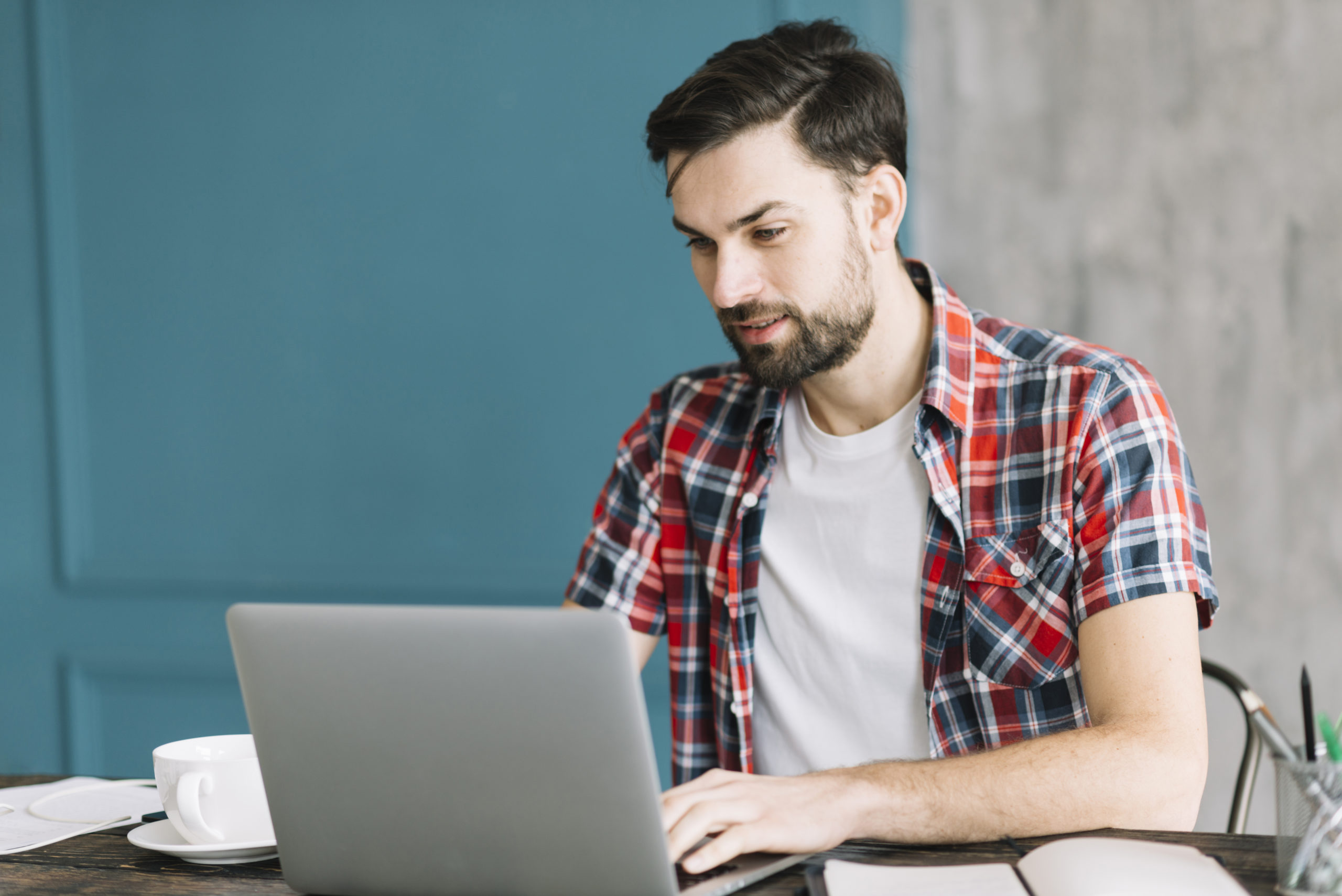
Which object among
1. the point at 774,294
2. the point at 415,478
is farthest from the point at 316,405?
the point at 774,294

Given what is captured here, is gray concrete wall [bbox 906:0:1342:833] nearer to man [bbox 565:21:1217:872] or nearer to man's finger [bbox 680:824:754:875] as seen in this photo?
man [bbox 565:21:1217:872]

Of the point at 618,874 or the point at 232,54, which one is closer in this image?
the point at 618,874

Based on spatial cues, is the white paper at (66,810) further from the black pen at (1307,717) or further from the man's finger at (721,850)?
the black pen at (1307,717)

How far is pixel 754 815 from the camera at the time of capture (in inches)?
33.0

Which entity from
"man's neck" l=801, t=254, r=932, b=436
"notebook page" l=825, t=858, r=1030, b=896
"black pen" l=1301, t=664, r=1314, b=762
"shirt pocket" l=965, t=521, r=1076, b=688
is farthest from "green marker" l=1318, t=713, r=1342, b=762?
"man's neck" l=801, t=254, r=932, b=436

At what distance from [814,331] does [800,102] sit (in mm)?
286

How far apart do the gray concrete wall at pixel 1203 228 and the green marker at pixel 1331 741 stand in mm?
1251

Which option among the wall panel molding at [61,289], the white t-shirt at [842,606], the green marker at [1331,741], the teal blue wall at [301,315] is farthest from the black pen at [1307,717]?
the wall panel molding at [61,289]

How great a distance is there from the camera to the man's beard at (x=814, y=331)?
1.37 m

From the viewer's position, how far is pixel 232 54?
218cm

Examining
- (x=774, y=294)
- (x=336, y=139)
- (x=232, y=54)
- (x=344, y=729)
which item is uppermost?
(x=232, y=54)

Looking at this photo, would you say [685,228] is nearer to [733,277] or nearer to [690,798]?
[733,277]

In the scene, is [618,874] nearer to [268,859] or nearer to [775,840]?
[775,840]

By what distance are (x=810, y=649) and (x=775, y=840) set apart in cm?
56
